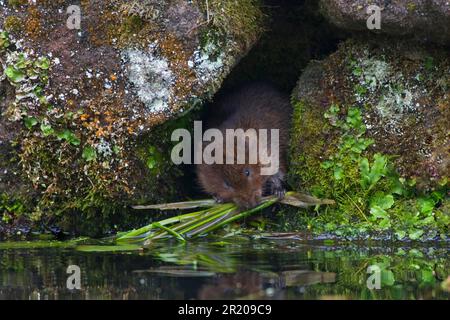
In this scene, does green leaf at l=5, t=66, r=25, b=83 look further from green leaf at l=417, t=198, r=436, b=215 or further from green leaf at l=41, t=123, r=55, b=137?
green leaf at l=417, t=198, r=436, b=215

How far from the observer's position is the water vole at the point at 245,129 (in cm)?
695

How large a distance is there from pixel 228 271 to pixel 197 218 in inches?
69.8

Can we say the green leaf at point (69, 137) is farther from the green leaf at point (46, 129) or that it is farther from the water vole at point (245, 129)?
the water vole at point (245, 129)

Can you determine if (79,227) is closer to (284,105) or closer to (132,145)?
(132,145)

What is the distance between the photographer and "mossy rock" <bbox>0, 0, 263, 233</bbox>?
635 centimetres

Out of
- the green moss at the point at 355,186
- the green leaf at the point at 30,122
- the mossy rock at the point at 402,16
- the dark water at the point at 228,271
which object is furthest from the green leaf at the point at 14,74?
the mossy rock at the point at 402,16

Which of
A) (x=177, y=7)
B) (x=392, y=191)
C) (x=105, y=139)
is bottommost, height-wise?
(x=392, y=191)

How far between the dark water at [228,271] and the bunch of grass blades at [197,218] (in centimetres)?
25

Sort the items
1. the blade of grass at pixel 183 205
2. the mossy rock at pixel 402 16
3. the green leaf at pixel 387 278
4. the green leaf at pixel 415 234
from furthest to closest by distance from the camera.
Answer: the blade of grass at pixel 183 205 → the green leaf at pixel 415 234 → the mossy rock at pixel 402 16 → the green leaf at pixel 387 278

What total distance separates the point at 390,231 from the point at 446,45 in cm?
160

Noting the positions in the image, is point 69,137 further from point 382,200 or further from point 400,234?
point 400,234

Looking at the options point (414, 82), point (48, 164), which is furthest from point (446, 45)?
point (48, 164)

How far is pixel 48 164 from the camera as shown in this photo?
6.48 metres

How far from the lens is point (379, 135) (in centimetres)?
661
